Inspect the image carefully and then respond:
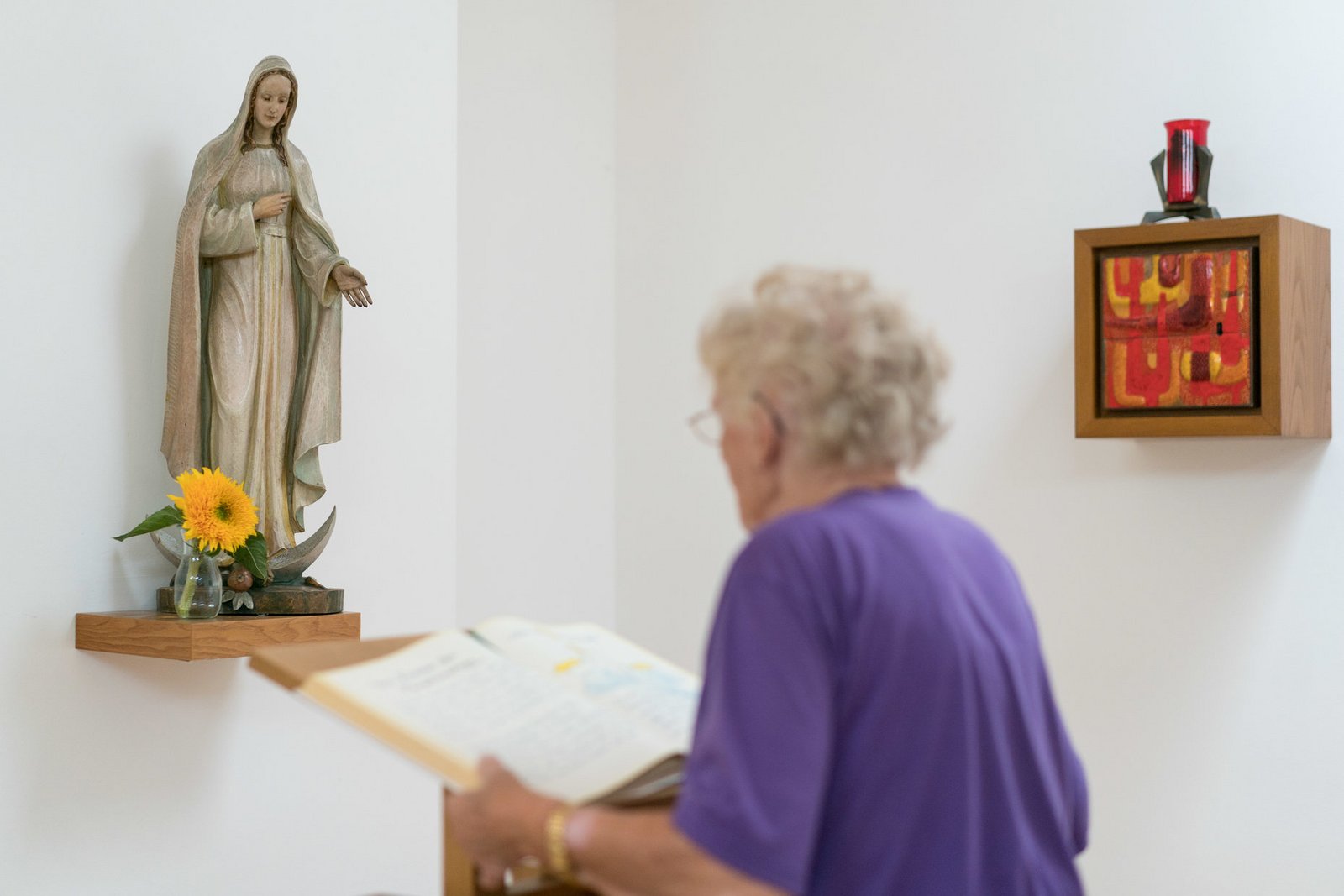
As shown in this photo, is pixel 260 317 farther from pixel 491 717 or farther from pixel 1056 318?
pixel 1056 318

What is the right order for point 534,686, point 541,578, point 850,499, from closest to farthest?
point 850,499 → point 534,686 → point 541,578

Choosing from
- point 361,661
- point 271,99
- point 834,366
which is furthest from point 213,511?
point 834,366

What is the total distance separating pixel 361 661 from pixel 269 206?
150cm

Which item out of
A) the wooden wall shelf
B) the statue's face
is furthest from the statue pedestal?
the statue's face

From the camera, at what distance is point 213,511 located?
2.60 meters

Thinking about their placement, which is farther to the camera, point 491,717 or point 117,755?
point 117,755

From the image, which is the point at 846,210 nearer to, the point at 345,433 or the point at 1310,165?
the point at 1310,165

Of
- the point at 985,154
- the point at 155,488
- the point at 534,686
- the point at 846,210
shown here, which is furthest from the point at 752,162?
the point at 534,686

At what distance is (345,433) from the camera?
127 inches

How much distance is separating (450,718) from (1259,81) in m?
2.98

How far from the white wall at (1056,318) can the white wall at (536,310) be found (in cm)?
11

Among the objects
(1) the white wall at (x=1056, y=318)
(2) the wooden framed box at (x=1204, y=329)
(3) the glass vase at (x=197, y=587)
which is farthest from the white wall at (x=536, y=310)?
(2) the wooden framed box at (x=1204, y=329)

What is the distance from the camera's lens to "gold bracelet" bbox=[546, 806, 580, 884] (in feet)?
4.22

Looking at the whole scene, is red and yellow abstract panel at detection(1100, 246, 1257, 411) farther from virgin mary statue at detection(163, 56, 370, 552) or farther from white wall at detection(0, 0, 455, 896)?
virgin mary statue at detection(163, 56, 370, 552)
